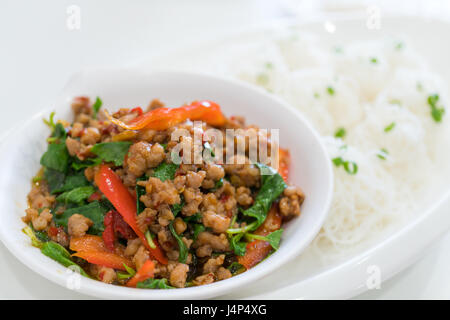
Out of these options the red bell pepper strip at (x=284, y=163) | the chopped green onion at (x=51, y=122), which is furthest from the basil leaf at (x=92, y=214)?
the red bell pepper strip at (x=284, y=163)

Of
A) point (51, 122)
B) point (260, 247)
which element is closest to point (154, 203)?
point (260, 247)

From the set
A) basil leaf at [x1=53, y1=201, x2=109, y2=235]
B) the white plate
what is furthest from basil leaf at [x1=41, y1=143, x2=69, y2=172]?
the white plate

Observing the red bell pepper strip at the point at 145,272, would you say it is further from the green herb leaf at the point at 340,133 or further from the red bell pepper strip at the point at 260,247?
the green herb leaf at the point at 340,133

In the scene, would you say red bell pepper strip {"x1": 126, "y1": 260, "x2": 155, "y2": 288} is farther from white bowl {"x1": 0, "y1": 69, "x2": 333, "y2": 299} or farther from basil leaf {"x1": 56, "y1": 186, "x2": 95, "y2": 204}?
basil leaf {"x1": 56, "y1": 186, "x2": 95, "y2": 204}

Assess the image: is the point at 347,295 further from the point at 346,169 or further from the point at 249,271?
the point at 346,169

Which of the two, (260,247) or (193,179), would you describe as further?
(260,247)

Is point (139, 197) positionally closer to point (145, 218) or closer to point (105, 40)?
point (145, 218)
